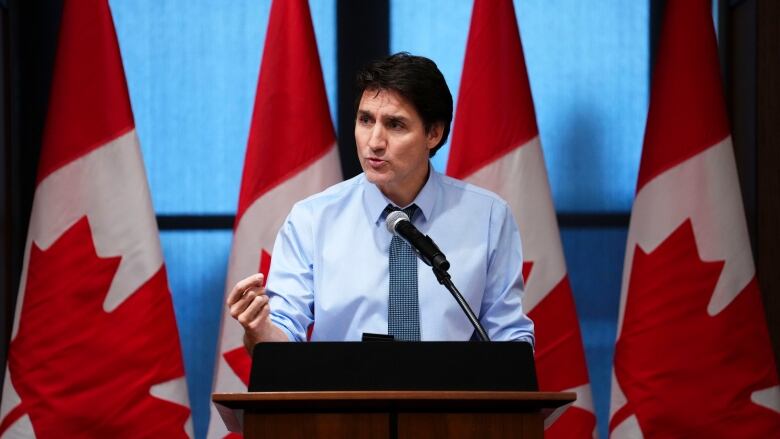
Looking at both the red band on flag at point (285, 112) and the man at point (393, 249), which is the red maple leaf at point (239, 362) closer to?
the red band on flag at point (285, 112)

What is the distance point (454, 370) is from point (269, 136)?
1.76 meters

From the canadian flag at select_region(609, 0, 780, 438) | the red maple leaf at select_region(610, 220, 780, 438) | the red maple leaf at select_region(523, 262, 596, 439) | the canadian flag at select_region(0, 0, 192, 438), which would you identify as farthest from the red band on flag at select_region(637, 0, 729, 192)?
the canadian flag at select_region(0, 0, 192, 438)

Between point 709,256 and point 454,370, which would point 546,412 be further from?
point 709,256

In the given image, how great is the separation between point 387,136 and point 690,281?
134cm

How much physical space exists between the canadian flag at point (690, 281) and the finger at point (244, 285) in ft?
5.70

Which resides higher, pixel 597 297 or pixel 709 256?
pixel 709 256

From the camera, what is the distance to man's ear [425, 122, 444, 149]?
2459 millimetres

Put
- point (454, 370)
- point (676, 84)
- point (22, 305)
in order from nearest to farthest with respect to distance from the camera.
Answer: point (454, 370), point (22, 305), point (676, 84)

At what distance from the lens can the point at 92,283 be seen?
305 cm

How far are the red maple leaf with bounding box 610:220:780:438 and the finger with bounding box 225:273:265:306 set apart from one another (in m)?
1.73

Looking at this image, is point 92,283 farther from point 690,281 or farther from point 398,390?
point 690,281

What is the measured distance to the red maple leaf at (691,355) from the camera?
3.09m

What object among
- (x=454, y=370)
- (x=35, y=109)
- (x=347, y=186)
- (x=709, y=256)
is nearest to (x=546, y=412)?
(x=454, y=370)

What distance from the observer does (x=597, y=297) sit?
3.77 m
